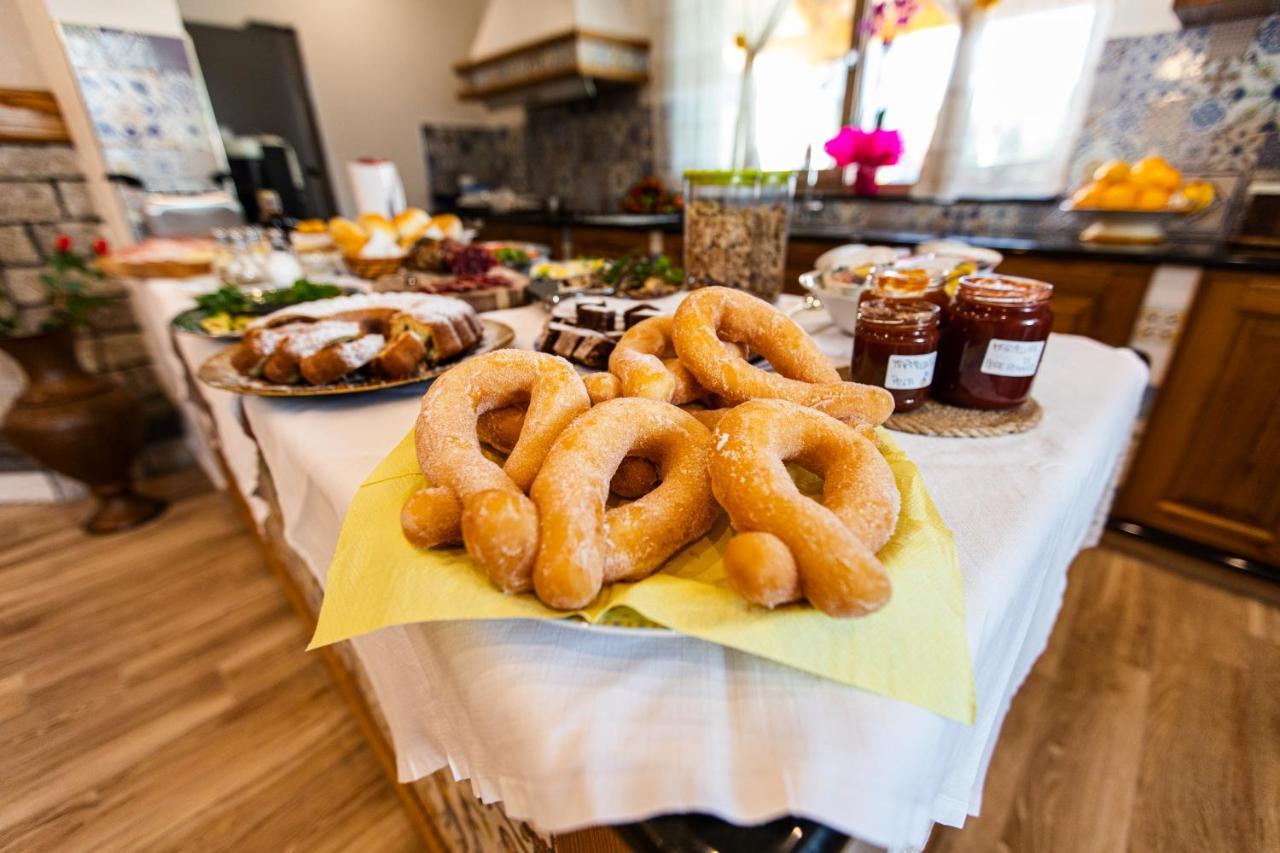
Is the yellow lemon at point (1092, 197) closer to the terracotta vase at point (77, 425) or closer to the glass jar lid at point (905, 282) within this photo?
the glass jar lid at point (905, 282)

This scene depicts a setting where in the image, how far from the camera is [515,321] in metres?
1.07

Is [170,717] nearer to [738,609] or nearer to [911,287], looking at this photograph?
[738,609]

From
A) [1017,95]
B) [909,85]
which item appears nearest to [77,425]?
[909,85]

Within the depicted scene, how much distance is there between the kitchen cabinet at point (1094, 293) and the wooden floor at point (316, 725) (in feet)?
2.26

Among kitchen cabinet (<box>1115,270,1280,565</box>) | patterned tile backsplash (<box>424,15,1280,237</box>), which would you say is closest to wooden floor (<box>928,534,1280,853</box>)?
kitchen cabinet (<box>1115,270,1280,565</box>)

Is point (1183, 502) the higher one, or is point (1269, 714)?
point (1183, 502)

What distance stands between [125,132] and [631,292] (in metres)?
2.18

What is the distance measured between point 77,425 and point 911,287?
97.1 inches

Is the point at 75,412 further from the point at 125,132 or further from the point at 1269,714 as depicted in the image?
the point at 1269,714

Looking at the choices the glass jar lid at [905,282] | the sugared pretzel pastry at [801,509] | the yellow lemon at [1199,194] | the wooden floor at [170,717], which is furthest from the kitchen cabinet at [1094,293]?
the wooden floor at [170,717]

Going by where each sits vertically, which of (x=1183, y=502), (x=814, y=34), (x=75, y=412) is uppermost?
(x=814, y=34)

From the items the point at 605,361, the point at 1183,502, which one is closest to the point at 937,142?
the point at 1183,502

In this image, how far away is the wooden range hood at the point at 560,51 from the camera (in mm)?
3104

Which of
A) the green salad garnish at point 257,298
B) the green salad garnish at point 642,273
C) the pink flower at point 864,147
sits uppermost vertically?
the pink flower at point 864,147
